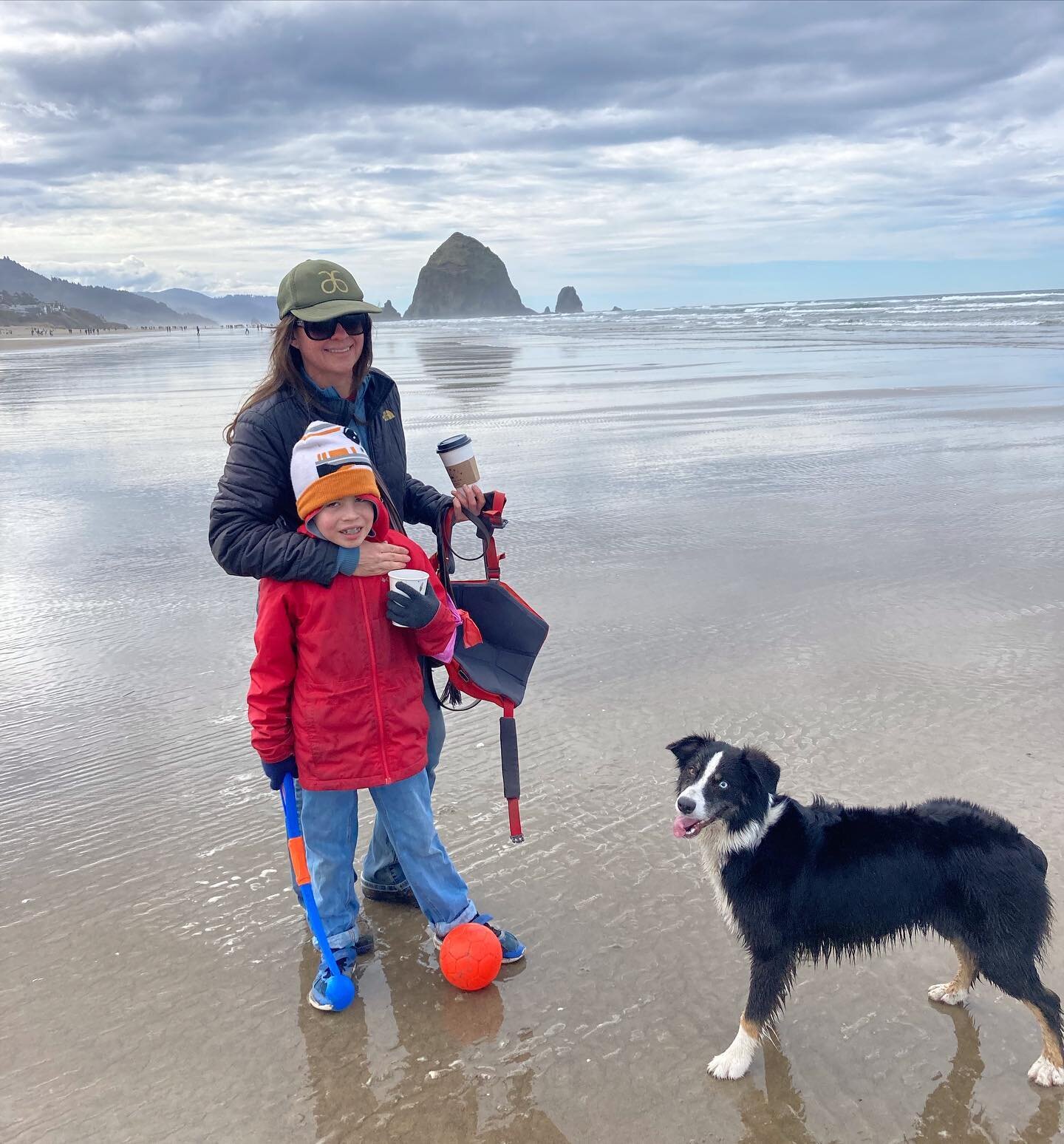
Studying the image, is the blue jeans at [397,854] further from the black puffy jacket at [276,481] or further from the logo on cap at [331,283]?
the logo on cap at [331,283]

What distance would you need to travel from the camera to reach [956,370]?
66.3 feet

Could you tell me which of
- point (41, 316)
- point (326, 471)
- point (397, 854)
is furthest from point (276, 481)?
point (41, 316)

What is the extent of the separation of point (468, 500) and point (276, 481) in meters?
0.79

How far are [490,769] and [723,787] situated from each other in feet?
6.12

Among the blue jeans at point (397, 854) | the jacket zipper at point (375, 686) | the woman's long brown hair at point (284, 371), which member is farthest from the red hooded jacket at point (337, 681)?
the woman's long brown hair at point (284, 371)

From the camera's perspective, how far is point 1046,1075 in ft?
9.28

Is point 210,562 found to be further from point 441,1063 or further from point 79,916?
point 441,1063

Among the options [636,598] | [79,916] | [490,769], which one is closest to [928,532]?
[636,598]

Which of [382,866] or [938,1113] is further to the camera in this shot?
[382,866]

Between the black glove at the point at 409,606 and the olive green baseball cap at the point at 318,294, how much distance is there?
0.94m

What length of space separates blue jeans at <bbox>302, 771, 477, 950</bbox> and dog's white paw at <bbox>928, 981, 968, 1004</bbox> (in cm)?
156

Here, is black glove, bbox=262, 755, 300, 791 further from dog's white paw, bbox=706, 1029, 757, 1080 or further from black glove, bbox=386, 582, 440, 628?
dog's white paw, bbox=706, 1029, 757, 1080

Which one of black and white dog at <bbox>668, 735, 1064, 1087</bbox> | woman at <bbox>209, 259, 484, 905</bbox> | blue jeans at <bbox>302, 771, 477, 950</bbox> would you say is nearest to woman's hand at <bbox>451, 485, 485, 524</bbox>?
woman at <bbox>209, 259, 484, 905</bbox>

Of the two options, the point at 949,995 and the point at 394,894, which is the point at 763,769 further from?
the point at 394,894
